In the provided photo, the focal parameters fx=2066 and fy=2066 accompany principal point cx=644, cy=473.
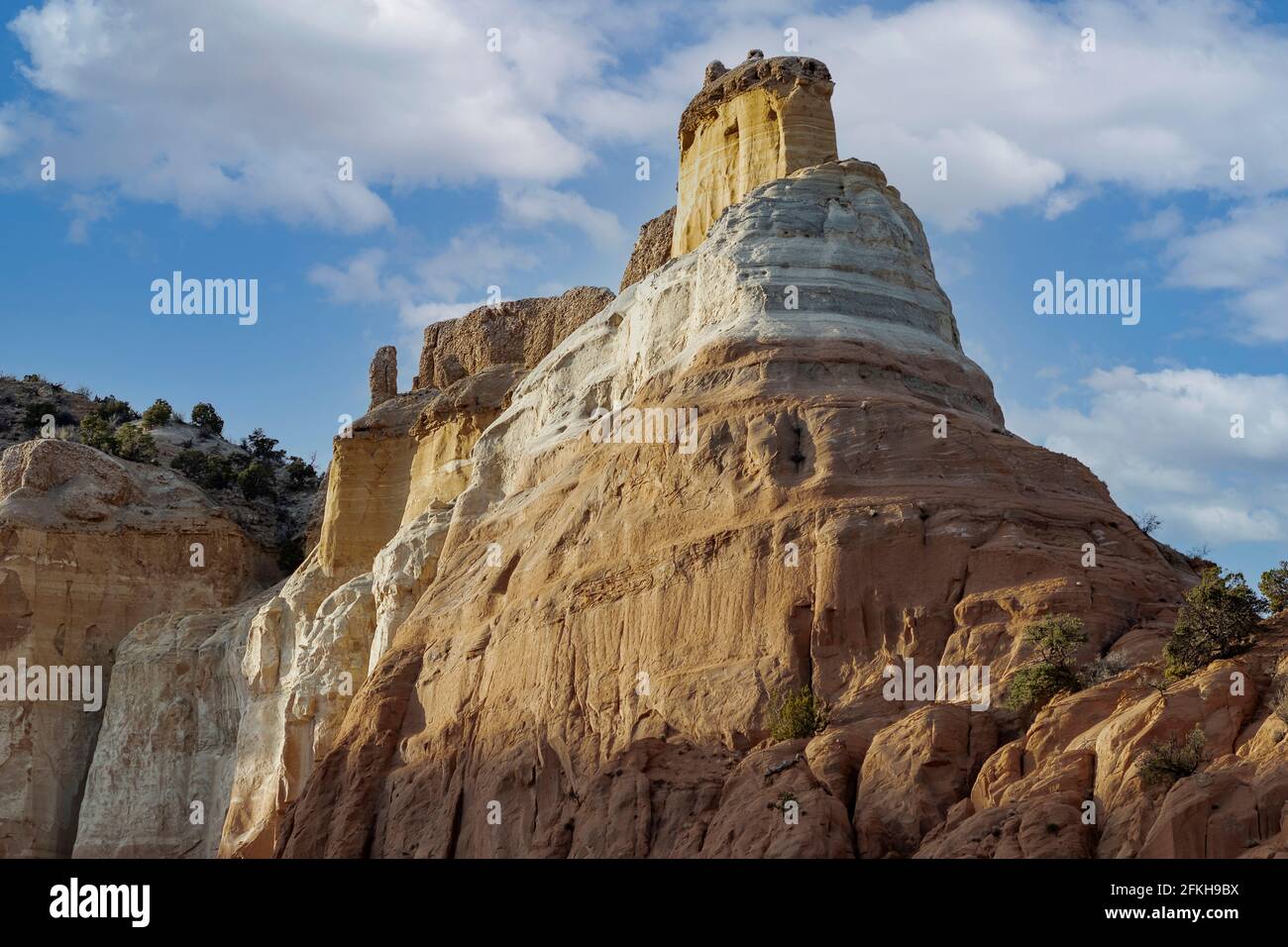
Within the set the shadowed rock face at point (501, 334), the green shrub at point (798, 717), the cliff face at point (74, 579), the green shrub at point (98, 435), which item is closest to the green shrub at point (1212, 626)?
the green shrub at point (798, 717)

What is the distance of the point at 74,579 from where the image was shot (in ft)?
201

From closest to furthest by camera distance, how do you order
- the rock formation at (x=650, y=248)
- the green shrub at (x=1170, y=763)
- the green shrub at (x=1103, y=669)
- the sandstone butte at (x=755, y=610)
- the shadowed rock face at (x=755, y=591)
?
the green shrub at (x=1170, y=763) → the sandstone butte at (x=755, y=610) → the green shrub at (x=1103, y=669) → the shadowed rock face at (x=755, y=591) → the rock formation at (x=650, y=248)

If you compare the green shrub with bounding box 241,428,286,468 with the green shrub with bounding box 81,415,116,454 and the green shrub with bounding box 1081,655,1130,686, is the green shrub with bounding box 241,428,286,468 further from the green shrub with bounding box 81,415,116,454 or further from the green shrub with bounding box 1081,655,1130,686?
the green shrub with bounding box 1081,655,1130,686

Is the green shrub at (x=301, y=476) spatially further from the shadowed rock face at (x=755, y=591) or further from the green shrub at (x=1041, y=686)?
the green shrub at (x=1041, y=686)

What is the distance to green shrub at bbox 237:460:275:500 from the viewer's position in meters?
71.1

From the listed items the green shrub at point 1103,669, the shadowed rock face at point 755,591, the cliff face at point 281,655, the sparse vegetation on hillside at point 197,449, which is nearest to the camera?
the green shrub at point 1103,669

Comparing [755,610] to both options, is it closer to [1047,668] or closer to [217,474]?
[1047,668]

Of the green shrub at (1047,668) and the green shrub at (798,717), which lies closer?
the green shrub at (1047,668)

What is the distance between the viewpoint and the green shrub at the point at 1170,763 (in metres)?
24.8

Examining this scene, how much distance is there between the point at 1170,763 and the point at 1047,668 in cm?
444

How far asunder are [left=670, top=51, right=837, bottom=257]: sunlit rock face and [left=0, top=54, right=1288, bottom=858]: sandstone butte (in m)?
0.10

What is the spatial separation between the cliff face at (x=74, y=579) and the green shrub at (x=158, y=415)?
14.1 meters
